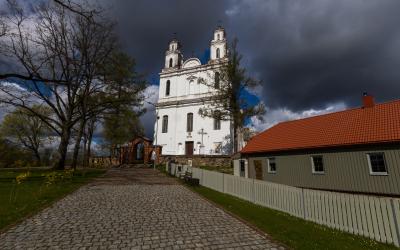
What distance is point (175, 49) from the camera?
50.0m

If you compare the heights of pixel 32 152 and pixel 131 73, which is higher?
pixel 131 73

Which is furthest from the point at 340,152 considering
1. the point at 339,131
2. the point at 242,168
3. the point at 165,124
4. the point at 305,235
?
the point at 165,124

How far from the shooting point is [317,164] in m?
18.3

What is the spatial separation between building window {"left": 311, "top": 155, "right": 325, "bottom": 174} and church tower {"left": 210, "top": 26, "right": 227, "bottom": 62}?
3065cm

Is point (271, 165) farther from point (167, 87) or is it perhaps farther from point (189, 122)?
point (167, 87)

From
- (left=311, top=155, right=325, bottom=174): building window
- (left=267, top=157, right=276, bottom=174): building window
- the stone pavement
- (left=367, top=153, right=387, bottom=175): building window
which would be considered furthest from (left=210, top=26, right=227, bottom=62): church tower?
the stone pavement

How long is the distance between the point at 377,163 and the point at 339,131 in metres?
3.62

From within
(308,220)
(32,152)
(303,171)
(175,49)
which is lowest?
(308,220)

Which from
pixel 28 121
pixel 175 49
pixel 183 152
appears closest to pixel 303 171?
pixel 183 152

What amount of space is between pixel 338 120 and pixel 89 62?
2115cm

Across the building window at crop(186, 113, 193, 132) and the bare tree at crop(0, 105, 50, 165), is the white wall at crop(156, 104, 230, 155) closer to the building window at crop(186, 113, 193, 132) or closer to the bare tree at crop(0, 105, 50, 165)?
the building window at crop(186, 113, 193, 132)

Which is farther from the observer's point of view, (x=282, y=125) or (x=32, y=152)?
(x=32, y=152)

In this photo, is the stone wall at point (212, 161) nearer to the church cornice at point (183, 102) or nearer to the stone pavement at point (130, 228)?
the church cornice at point (183, 102)

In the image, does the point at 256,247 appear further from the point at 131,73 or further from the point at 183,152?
the point at 183,152
